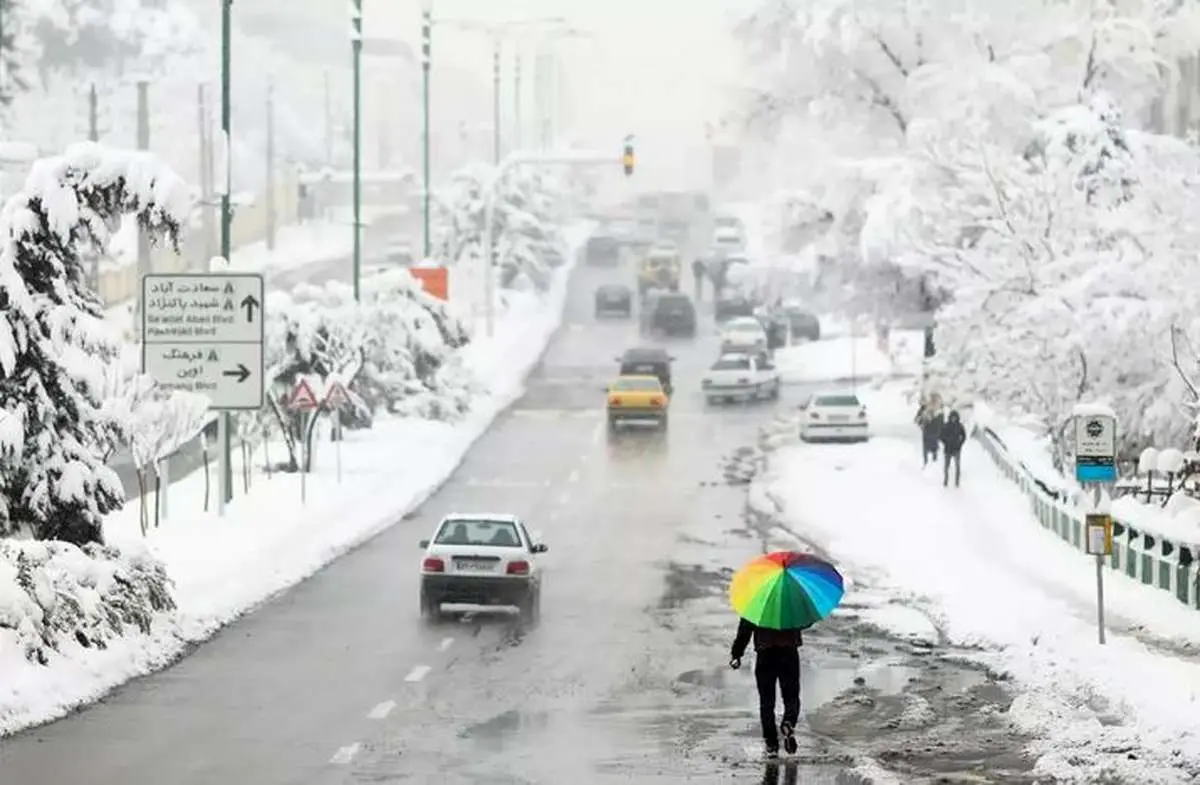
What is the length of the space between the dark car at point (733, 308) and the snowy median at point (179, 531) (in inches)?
1594

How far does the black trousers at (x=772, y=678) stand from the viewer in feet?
60.9

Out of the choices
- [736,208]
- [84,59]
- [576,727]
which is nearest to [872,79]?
[576,727]

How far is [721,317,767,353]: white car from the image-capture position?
263 feet

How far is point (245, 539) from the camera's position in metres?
34.6

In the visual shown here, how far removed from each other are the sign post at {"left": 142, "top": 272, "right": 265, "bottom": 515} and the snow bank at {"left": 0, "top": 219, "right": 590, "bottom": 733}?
7.00 ft

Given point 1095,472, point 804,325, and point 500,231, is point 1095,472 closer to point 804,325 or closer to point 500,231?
point 804,325

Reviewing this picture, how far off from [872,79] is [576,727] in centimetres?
4337

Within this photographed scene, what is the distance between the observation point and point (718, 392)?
70438 mm

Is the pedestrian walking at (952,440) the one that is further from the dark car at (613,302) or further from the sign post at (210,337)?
the dark car at (613,302)

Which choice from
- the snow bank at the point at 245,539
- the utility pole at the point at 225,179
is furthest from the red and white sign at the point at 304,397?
the utility pole at the point at 225,179

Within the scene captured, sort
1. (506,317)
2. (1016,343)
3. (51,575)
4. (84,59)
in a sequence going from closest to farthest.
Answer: (51,575) < (1016,343) < (506,317) < (84,59)

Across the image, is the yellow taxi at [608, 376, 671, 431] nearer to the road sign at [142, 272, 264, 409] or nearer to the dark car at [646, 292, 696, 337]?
the road sign at [142, 272, 264, 409]

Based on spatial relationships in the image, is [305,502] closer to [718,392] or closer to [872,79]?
[872,79]

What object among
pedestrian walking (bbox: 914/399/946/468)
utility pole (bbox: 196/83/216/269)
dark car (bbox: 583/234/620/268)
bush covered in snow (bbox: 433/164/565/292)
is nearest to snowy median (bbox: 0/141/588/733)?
pedestrian walking (bbox: 914/399/946/468)
